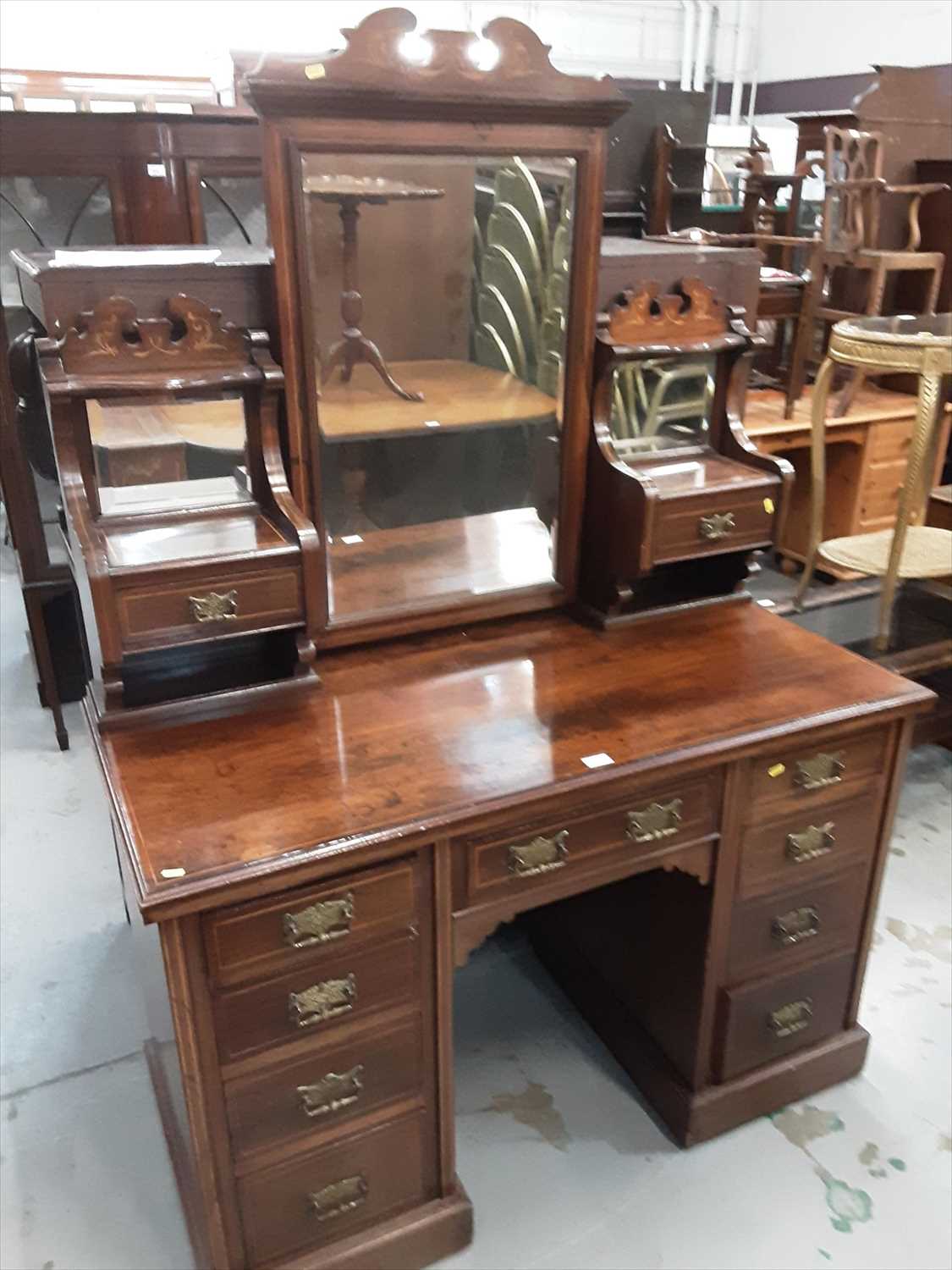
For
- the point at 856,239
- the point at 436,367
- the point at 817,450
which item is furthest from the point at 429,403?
the point at 856,239

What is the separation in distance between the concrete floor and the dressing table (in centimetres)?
8

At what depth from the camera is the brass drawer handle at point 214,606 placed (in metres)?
1.33

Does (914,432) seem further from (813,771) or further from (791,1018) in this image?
(791,1018)

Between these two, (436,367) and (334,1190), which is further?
(436,367)

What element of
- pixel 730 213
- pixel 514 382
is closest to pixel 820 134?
pixel 730 213

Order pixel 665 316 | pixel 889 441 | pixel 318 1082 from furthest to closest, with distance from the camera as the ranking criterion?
1. pixel 889 441
2. pixel 665 316
3. pixel 318 1082

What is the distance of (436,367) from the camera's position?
5.10 ft

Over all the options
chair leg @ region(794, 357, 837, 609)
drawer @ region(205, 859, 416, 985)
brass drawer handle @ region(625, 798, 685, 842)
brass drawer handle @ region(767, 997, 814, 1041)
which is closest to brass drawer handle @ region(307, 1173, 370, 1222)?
drawer @ region(205, 859, 416, 985)

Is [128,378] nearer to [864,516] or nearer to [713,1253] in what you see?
[713,1253]

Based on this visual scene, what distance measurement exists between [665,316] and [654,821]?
0.79m

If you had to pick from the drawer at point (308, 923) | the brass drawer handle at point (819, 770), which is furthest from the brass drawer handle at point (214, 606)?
the brass drawer handle at point (819, 770)

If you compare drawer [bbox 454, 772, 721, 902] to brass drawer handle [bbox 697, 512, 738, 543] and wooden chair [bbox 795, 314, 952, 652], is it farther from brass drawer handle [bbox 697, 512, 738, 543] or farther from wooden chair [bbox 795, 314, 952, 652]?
wooden chair [bbox 795, 314, 952, 652]

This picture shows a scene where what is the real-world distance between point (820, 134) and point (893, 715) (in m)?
4.10

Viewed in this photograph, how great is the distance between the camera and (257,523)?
1447 mm
